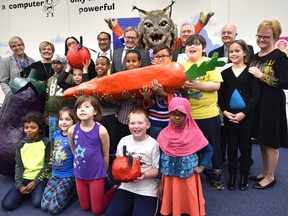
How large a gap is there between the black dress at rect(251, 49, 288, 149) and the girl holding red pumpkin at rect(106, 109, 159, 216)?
1040 mm

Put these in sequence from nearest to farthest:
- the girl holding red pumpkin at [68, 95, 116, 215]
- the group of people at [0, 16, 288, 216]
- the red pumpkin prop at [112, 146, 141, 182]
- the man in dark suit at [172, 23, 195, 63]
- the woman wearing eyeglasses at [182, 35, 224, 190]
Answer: the red pumpkin prop at [112, 146, 141, 182], the group of people at [0, 16, 288, 216], the girl holding red pumpkin at [68, 95, 116, 215], the woman wearing eyeglasses at [182, 35, 224, 190], the man in dark suit at [172, 23, 195, 63]

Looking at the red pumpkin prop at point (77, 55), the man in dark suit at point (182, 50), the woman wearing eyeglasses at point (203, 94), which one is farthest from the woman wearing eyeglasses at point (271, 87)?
the red pumpkin prop at point (77, 55)

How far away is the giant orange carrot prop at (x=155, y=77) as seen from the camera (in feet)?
6.24

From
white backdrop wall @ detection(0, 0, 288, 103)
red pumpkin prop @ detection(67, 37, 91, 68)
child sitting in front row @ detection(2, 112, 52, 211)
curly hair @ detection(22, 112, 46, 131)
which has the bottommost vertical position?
child sitting in front row @ detection(2, 112, 52, 211)

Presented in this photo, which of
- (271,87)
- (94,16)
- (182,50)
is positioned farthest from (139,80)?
(94,16)

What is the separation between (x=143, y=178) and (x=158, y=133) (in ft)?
1.37

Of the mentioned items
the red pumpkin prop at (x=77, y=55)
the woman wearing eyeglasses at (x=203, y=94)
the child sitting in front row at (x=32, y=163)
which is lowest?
the child sitting in front row at (x=32, y=163)

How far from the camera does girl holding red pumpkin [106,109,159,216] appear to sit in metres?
1.89

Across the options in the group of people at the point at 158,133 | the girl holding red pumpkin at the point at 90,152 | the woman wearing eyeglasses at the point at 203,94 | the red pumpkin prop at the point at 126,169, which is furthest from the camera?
the woman wearing eyeglasses at the point at 203,94

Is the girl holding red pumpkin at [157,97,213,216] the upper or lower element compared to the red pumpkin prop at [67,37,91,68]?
lower

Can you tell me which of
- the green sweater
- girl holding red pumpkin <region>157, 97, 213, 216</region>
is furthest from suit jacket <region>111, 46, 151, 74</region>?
the green sweater

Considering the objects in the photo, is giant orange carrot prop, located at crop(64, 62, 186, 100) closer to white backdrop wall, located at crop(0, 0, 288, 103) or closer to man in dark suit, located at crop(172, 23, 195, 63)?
man in dark suit, located at crop(172, 23, 195, 63)

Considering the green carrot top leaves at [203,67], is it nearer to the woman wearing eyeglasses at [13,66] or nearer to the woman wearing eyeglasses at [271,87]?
the woman wearing eyeglasses at [271,87]

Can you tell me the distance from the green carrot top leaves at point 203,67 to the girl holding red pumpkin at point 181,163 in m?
0.25
